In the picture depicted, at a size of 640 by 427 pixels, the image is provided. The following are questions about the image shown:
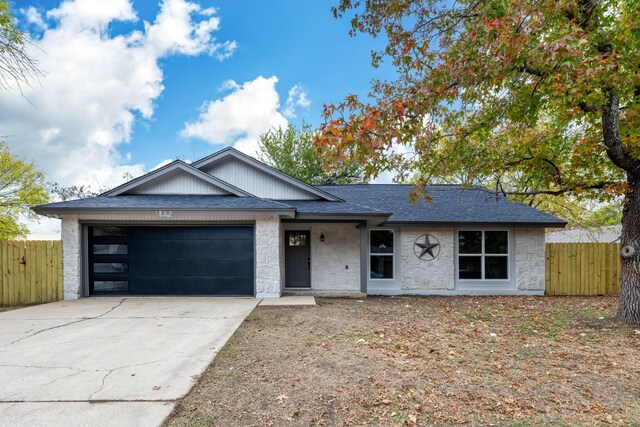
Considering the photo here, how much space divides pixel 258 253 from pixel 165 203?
9.48ft

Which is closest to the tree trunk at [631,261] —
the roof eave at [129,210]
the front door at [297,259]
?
the roof eave at [129,210]

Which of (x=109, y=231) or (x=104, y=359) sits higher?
(x=109, y=231)

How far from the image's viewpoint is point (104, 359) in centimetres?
488

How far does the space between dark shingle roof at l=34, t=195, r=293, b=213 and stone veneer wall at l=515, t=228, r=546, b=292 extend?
815 centimetres

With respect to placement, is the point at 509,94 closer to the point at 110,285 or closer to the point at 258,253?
the point at 258,253

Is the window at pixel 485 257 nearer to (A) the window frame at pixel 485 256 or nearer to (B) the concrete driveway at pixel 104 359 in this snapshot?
(A) the window frame at pixel 485 256

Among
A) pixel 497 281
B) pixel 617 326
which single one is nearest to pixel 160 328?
pixel 617 326

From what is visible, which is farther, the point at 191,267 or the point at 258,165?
the point at 258,165

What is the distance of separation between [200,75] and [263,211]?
29.4ft

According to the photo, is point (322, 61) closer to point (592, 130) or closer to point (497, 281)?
point (592, 130)

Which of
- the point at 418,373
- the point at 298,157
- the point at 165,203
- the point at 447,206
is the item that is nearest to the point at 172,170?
the point at 165,203

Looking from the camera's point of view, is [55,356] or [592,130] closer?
[55,356]

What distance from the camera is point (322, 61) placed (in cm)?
1333

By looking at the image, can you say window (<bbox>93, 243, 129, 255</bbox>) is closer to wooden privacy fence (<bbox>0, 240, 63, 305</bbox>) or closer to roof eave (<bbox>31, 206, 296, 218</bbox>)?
wooden privacy fence (<bbox>0, 240, 63, 305</bbox>)
